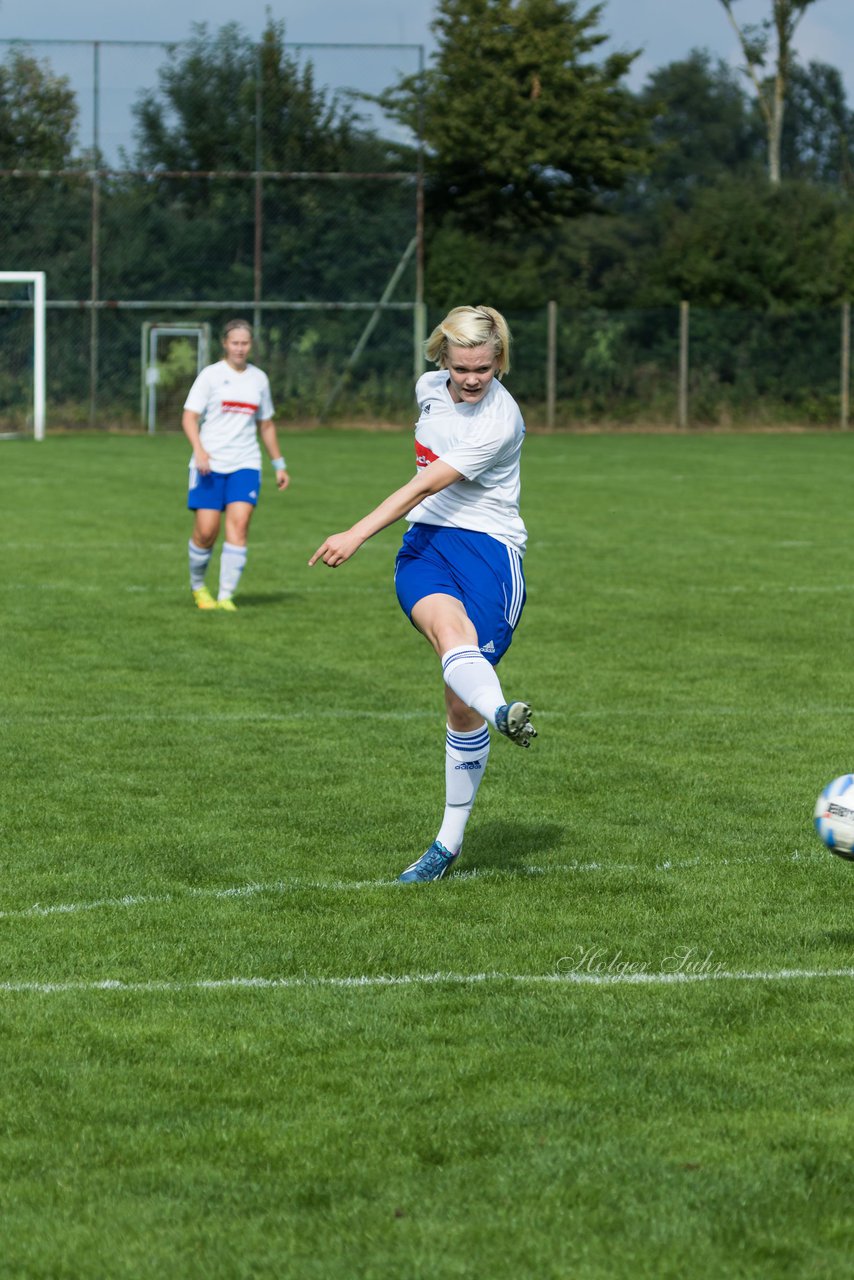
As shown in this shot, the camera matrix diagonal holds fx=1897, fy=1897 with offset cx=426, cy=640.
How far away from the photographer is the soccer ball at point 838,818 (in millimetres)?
5426

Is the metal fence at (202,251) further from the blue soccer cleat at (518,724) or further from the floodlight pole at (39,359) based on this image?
the blue soccer cleat at (518,724)

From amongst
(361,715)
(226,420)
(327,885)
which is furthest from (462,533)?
(226,420)

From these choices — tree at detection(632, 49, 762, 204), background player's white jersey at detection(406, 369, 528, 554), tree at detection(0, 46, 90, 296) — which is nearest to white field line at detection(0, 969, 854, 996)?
background player's white jersey at detection(406, 369, 528, 554)

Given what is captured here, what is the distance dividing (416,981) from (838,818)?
4.44 feet

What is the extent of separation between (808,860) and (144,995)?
2521 mm

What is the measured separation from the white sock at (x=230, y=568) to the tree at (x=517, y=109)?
3537 cm

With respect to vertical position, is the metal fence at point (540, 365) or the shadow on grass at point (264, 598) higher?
the metal fence at point (540, 365)

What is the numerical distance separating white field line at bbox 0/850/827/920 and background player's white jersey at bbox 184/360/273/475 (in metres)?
7.40

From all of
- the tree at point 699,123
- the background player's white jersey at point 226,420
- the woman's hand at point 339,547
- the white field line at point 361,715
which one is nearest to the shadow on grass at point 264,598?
the background player's white jersey at point 226,420

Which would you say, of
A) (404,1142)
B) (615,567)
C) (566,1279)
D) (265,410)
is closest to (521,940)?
(404,1142)

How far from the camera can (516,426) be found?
20.5 ft

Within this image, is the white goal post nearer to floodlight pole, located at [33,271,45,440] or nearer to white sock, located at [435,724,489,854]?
floodlight pole, located at [33,271,45,440]

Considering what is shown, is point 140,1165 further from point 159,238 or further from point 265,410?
point 159,238

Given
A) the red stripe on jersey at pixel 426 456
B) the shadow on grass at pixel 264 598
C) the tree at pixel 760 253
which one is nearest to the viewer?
the red stripe on jersey at pixel 426 456
